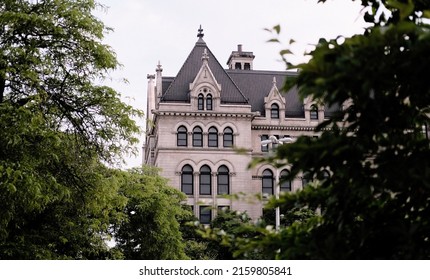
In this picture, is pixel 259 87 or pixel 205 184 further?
pixel 259 87

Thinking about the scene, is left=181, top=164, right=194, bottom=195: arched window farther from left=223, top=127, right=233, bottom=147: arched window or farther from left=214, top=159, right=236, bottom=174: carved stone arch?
left=223, top=127, right=233, bottom=147: arched window

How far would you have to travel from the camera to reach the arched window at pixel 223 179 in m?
55.6

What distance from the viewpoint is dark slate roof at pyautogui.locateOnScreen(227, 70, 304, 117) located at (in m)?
62.2

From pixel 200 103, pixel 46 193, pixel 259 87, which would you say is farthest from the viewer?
pixel 259 87

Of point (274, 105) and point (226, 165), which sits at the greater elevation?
point (274, 105)

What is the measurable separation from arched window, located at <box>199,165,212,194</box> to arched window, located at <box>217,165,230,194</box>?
0.90m

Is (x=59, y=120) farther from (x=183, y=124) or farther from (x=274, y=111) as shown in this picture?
(x=274, y=111)

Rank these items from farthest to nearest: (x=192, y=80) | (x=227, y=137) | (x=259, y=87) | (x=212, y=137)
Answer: (x=259, y=87) < (x=192, y=80) < (x=227, y=137) < (x=212, y=137)

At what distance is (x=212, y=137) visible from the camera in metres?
56.6

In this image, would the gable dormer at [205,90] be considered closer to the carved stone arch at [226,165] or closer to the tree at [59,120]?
the carved stone arch at [226,165]

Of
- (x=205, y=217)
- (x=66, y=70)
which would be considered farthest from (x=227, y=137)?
(x=66, y=70)

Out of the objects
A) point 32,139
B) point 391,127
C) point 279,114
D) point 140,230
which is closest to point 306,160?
point 391,127

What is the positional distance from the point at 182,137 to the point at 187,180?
3.95m

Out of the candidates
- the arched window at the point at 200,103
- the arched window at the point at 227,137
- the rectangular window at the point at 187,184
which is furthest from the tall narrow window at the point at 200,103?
the rectangular window at the point at 187,184
